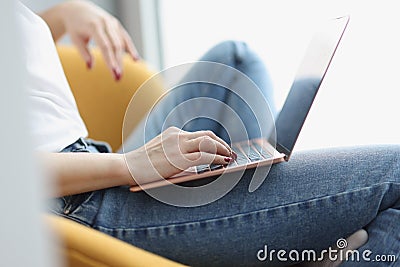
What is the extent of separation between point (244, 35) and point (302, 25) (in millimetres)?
195

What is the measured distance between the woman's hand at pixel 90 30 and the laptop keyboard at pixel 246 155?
12.1 inches

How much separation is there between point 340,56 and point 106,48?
0.47m

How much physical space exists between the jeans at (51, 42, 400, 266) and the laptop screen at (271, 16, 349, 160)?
0.20 ft

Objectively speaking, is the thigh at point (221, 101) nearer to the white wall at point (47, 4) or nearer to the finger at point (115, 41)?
the finger at point (115, 41)

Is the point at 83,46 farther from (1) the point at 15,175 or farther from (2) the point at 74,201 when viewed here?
(1) the point at 15,175

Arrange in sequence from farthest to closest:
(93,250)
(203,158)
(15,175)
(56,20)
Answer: (56,20) → (203,158) → (93,250) → (15,175)

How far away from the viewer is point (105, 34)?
111 cm

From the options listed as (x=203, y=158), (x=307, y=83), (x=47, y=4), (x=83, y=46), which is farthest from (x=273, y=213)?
(x=47, y=4)

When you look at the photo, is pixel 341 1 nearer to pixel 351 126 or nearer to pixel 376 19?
pixel 376 19

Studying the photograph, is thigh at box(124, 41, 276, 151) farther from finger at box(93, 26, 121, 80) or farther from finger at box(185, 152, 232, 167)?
finger at box(185, 152, 232, 167)

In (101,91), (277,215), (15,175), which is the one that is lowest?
(101,91)

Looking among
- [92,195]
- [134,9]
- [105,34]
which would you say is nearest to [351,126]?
[105,34]

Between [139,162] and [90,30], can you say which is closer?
[139,162]

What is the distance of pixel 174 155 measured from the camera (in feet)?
2.38
